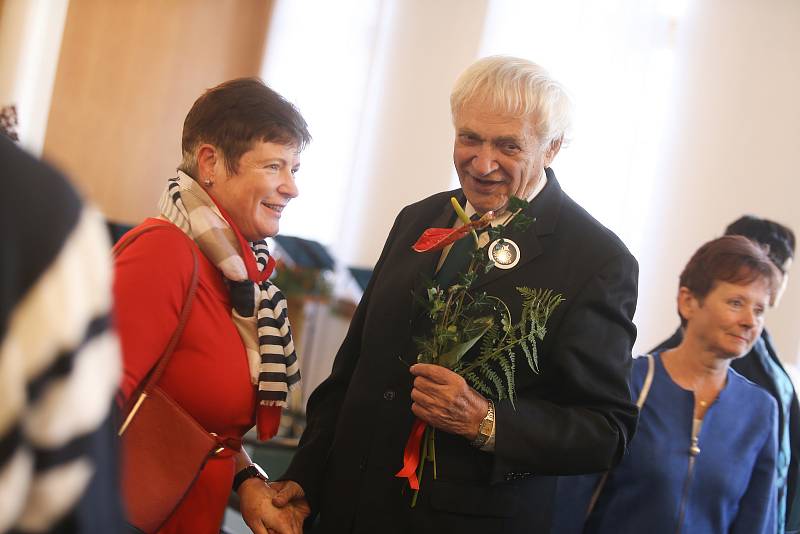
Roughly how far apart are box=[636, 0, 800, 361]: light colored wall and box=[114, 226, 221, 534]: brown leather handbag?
4.51 meters

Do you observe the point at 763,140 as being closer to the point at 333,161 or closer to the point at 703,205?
the point at 703,205

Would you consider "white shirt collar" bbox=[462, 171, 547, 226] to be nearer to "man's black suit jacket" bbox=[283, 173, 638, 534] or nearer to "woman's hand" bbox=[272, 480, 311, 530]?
"man's black suit jacket" bbox=[283, 173, 638, 534]

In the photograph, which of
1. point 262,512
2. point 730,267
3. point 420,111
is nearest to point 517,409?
point 262,512

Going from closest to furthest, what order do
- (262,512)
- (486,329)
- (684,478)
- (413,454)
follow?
(486,329), (413,454), (262,512), (684,478)

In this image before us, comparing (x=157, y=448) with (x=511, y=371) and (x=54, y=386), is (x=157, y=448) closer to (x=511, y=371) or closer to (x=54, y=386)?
(x=511, y=371)

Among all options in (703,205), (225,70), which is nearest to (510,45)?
(703,205)

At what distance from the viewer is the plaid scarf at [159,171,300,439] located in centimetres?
202

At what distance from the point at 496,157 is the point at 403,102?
6.02 metres

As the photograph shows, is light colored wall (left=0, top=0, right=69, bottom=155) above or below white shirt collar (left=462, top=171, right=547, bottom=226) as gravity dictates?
above

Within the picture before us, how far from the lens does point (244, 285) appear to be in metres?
2.06

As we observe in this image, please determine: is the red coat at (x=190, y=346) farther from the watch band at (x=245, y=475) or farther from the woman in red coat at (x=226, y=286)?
the watch band at (x=245, y=475)

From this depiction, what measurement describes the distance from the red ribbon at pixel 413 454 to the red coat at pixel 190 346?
36 centimetres

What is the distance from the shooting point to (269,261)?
7.52 feet

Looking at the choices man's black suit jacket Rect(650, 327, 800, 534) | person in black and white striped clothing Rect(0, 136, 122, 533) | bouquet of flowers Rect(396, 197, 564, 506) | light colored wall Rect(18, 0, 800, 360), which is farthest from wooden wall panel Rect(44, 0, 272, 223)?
person in black and white striped clothing Rect(0, 136, 122, 533)
